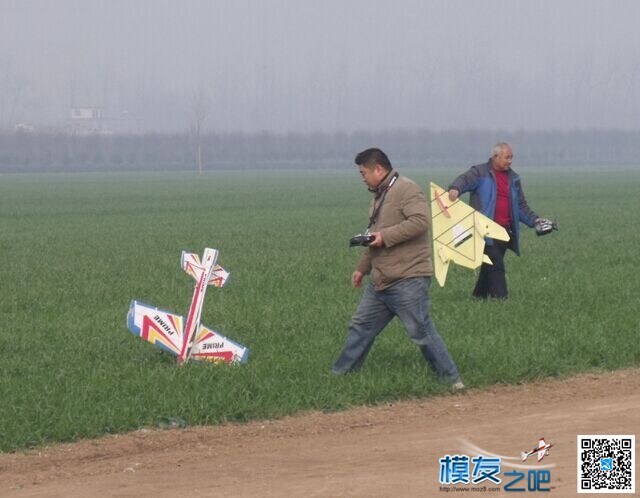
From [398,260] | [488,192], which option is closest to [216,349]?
[398,260]

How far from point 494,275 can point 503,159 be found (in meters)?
1.52

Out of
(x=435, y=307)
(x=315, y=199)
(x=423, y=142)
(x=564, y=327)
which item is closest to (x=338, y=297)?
(x=435, y=307)

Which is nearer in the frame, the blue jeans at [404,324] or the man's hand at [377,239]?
the man's hand at [377,239]

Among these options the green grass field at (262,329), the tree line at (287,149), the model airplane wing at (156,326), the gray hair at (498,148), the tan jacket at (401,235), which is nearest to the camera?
the green grass field at (262,329)

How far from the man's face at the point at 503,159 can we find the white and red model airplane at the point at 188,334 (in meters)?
4.52

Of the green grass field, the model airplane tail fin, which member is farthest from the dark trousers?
the model airplane tail fin

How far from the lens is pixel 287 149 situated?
179 meters

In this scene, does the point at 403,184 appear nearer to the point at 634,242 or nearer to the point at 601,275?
the point at 601,275

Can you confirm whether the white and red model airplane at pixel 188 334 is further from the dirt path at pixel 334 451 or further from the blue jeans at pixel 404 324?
the dirt path at pixel 334 451

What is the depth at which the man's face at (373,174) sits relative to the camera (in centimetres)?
1040

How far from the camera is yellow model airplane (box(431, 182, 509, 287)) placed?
1512cm

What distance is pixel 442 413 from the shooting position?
33.2 feet

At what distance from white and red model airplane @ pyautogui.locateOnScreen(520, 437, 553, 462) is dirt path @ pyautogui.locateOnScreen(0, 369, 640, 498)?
0.21 ft

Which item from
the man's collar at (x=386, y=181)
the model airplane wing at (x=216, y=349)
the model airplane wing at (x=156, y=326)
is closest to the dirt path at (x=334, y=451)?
the man's collar at (x=386, y=181)
